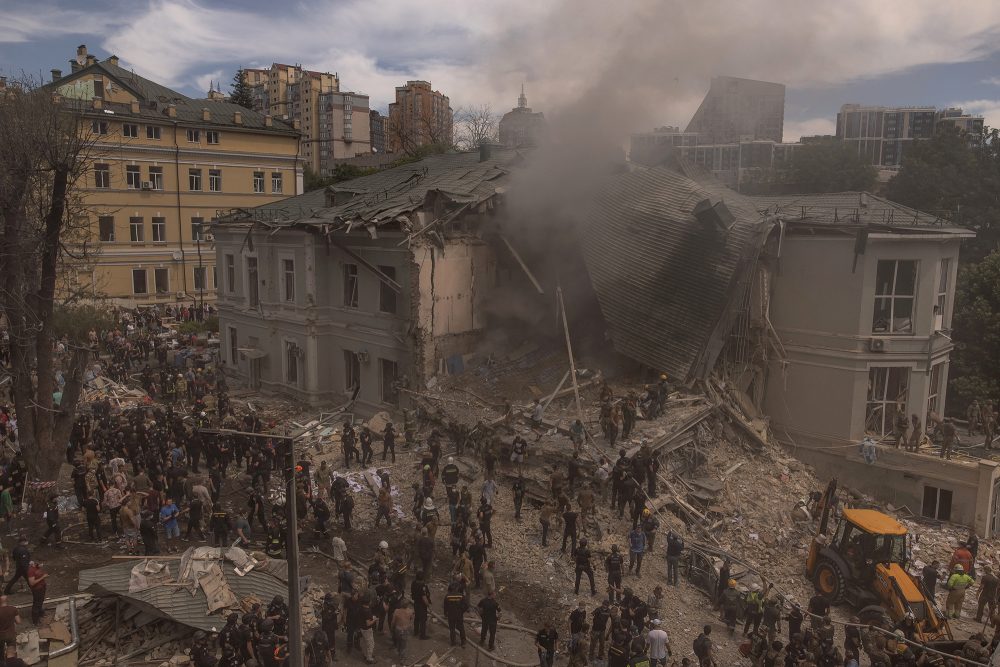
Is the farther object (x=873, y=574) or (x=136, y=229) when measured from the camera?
(x=136, y=229)

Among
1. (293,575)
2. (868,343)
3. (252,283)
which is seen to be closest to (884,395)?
(868,343)

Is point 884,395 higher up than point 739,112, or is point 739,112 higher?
point 739,112

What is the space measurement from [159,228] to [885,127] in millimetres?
48799

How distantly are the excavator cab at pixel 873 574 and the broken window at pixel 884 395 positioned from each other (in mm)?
8007

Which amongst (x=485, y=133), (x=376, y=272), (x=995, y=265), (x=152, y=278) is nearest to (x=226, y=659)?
(x=376, y=272)

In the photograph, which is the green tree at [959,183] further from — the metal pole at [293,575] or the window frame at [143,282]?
the window frame at [143,282]

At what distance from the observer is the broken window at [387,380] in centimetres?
2608

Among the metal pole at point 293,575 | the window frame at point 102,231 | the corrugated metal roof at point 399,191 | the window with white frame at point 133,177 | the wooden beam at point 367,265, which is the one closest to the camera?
the metal pole at point 293,575

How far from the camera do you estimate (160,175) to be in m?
45.8

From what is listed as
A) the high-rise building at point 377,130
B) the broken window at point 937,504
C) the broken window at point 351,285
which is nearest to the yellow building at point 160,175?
the broken window at point 351,285

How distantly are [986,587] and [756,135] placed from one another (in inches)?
748

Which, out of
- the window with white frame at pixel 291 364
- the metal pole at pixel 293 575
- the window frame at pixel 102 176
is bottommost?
the window with white frame at pixel 291 364

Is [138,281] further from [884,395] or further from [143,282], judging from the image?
[884,395]

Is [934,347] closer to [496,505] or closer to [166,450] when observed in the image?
[496,505]
